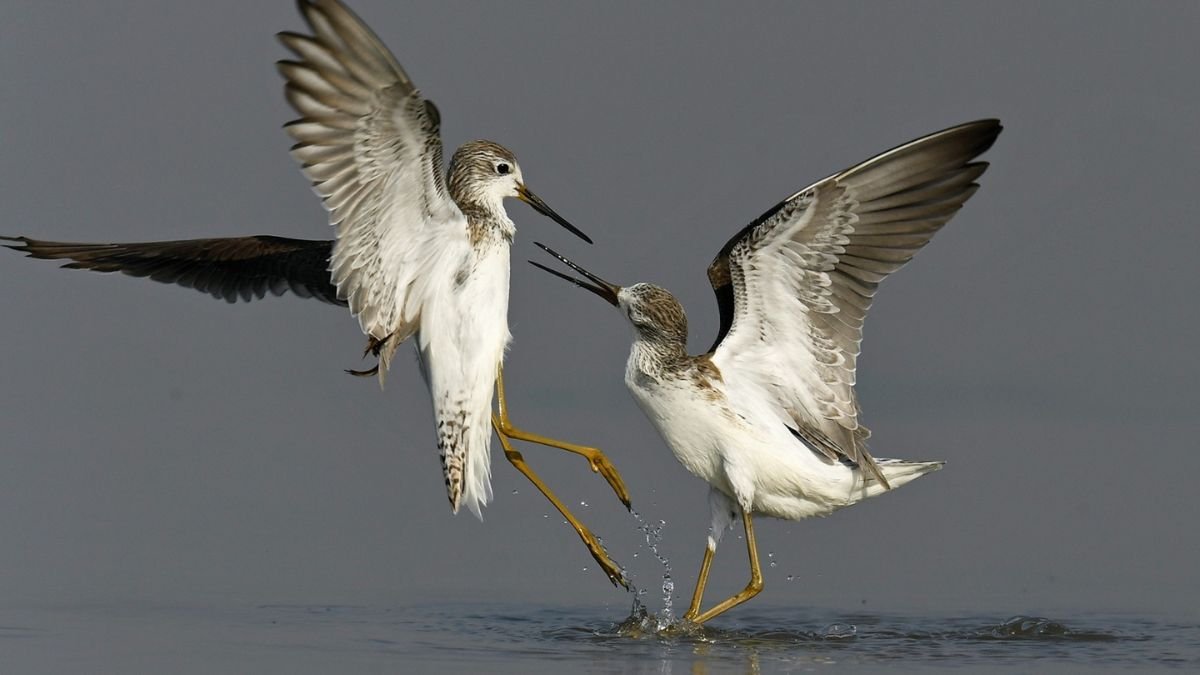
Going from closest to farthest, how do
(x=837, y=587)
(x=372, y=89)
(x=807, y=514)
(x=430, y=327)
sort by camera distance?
(x=372, y=89), (x=430, y=327), (x=807, y=514), (x=837, y=587)

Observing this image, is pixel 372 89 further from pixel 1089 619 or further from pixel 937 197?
pixel 1089 619

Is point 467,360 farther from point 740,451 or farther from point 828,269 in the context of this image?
point 828,269

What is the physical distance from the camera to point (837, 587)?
11.4m

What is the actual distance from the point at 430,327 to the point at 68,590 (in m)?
2.72

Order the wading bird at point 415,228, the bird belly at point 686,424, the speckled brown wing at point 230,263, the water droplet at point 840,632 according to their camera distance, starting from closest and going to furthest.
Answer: the wading bird at point 415,228, the water droplet at point 840,632, the bird belly at point 686,424, the speckled brown wing at point 230,263

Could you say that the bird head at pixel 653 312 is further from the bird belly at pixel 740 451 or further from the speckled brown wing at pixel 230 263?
the speckled brown wing at pixel 230 263

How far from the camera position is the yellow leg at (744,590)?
33.9 ft

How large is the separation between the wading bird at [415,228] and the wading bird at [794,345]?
2.34 feet

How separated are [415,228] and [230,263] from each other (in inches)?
110

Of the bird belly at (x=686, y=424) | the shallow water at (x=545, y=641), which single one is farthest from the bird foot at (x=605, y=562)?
the bird belly at (x=686, y=424)

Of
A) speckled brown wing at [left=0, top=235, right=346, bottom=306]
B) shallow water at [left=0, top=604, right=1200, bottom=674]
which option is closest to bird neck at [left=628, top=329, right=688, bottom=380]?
shallow water at [left=0, top=604, right=1200, bottom=674]

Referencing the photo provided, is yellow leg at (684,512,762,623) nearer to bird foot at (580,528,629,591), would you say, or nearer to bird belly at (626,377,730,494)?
bird belly at (626,377,730,494)

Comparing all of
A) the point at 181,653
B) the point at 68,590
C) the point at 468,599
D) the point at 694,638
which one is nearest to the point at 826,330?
the point at 694,638

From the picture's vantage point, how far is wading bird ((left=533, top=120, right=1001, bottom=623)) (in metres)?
9.97
